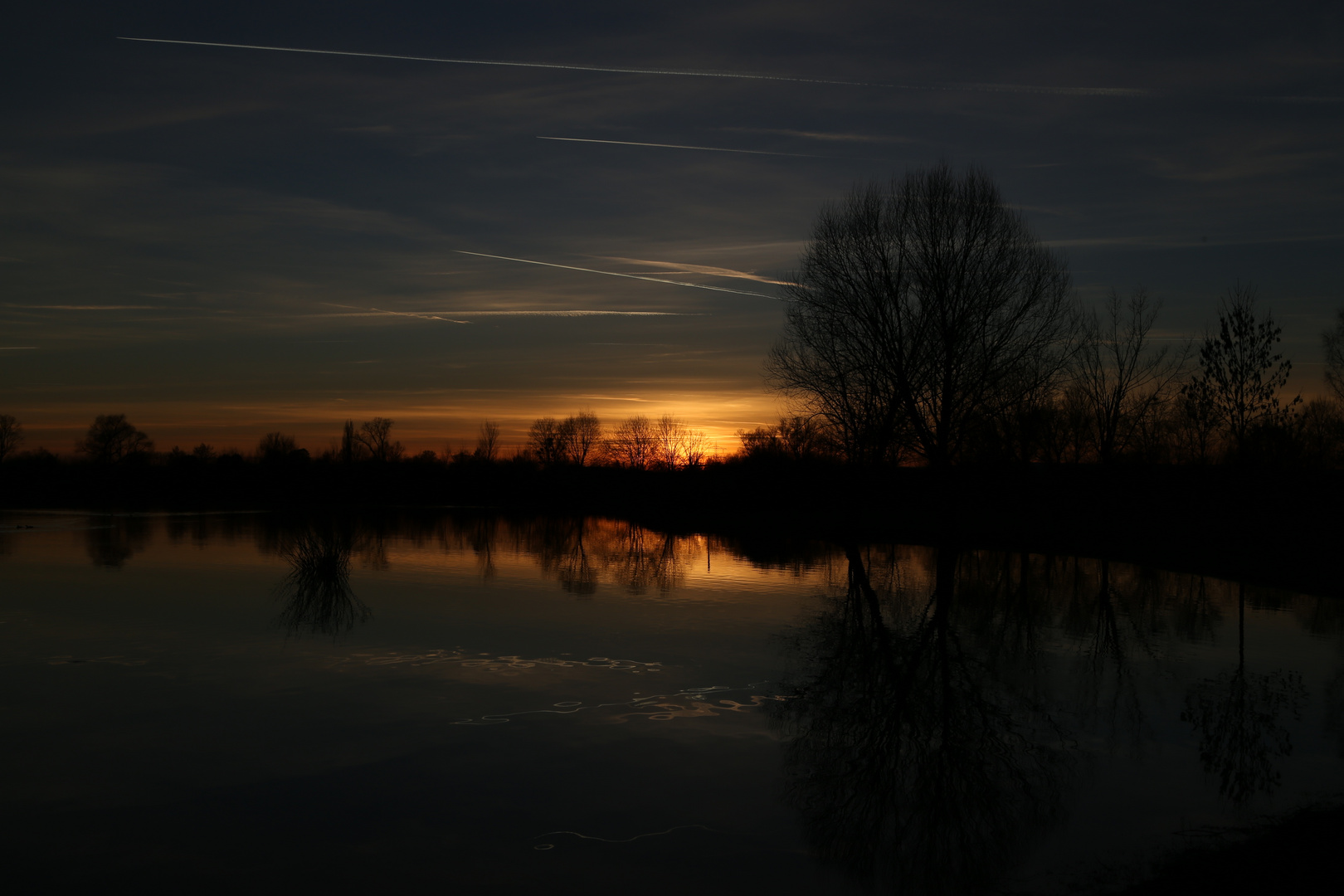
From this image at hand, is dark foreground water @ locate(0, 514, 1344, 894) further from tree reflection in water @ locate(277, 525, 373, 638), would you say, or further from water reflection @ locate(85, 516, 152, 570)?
water reflection @ locate(85, 516, 152, 570)

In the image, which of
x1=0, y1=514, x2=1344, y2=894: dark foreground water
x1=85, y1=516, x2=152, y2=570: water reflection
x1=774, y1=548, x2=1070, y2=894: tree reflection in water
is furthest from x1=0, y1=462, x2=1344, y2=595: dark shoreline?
x1=85, y1=516, x2=152, y2=570: water reflection

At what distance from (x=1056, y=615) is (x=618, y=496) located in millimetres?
54187

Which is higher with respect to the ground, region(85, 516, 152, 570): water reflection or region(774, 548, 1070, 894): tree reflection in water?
region(774, 548, 1070, 894): tree reflection in water

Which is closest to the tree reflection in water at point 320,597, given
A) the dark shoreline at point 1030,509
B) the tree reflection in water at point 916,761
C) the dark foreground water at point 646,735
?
the dark foreground water at point 646,735

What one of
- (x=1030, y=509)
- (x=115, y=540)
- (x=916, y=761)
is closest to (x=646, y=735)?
(x=916, y=761)

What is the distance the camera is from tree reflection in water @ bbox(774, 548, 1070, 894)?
552cm

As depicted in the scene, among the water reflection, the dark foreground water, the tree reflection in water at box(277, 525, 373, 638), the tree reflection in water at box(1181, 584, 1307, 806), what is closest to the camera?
the dark foreground water

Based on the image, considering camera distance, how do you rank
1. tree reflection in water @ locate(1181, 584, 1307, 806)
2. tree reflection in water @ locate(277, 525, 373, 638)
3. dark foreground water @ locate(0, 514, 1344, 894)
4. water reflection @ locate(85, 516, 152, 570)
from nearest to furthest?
dark foreground water @ locate(0, 514, 1344, 894)
tree reflection in water @ locate(1181, 584, 1307, 806)
tree reflection in water @ locate(277, 525, 373, 638)
water reflection @ locate(85, 516, 152, 570)

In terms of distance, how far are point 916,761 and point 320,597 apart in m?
11.5

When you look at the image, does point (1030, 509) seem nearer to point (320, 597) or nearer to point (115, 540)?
point (320, 597)

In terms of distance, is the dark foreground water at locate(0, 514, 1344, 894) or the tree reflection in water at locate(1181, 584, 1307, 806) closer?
the dark foreground water at locate(0, 514, 1344, 894)

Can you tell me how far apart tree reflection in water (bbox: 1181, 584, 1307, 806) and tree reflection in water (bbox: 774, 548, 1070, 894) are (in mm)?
1147

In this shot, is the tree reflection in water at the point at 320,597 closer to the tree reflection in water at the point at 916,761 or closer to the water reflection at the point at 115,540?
the water reflection at the point at 115,540

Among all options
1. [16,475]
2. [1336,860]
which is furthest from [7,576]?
[16,475]
